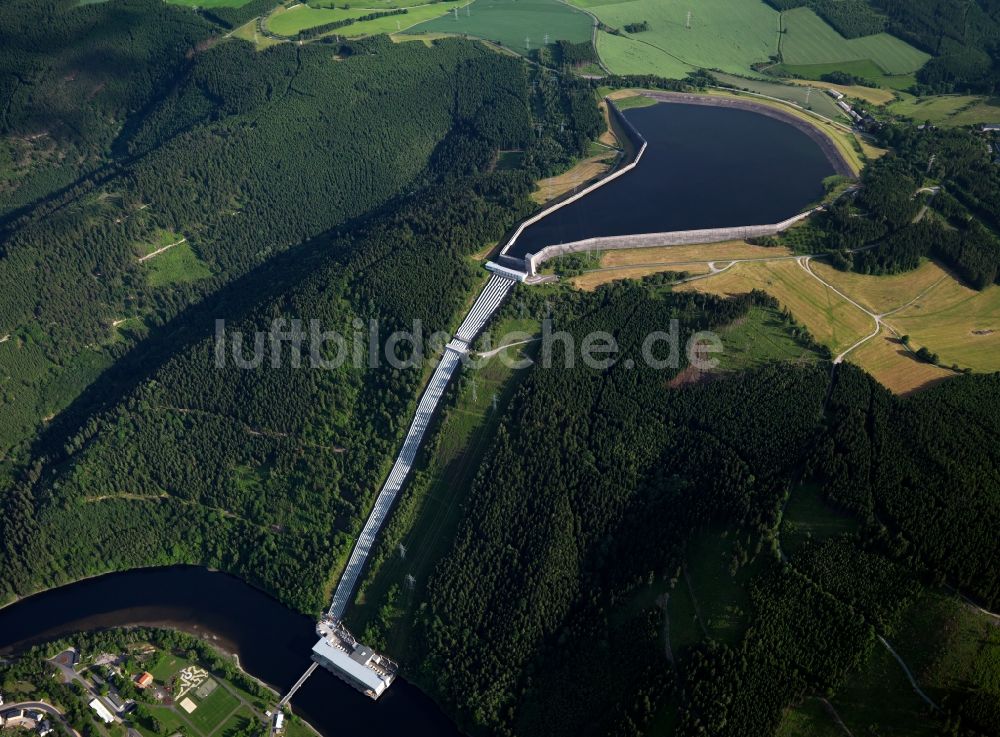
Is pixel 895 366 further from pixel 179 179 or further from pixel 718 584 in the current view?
pixel 179 179

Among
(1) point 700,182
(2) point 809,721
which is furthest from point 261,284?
(2) point 809,721

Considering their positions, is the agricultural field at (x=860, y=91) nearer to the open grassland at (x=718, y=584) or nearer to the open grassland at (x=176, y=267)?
the open grassland at (x=718, y=584)

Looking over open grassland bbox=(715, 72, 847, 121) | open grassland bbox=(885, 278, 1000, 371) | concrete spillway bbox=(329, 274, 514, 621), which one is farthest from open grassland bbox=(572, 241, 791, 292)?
open grassland bbox=(715, 72, 847, 121)

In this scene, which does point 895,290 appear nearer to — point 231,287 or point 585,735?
point 585,735

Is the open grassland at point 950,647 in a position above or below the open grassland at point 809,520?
below

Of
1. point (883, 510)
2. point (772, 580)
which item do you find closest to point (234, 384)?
point (772, 580)

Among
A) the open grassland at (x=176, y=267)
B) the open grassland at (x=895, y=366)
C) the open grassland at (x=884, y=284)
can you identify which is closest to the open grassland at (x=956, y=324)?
the open grassland at (x=884, y=284)
